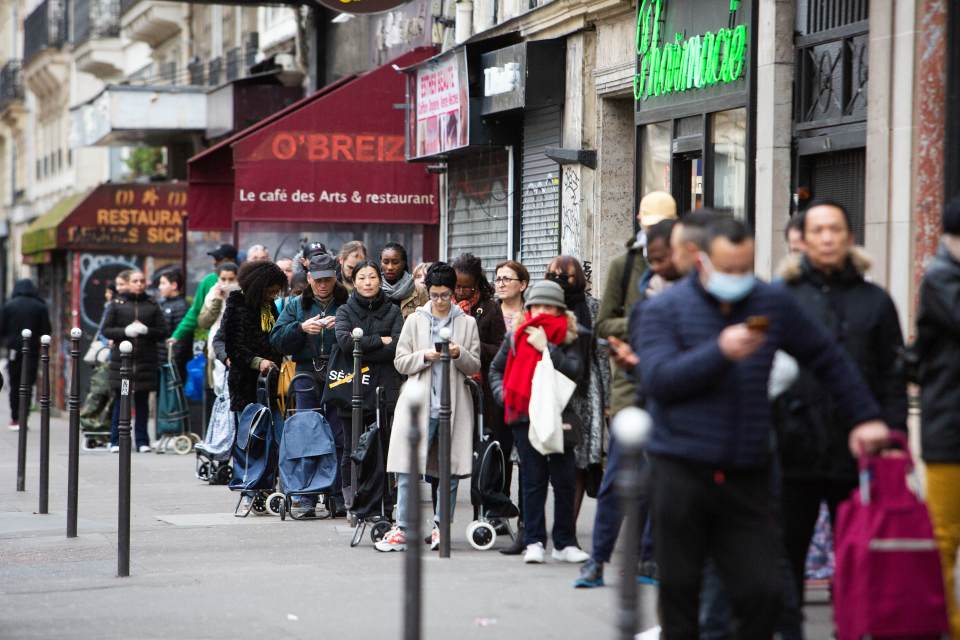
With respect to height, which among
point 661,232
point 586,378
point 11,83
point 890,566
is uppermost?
point 11,83

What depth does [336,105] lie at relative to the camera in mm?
19156

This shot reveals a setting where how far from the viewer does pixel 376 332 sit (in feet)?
36.6

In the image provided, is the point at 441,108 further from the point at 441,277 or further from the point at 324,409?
the point at 441,277

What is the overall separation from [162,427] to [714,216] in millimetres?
13715

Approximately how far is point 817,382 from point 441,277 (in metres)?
4.16

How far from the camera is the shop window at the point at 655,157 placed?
14055 mm

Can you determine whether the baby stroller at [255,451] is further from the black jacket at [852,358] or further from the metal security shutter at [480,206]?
the black jacket at [852,358]

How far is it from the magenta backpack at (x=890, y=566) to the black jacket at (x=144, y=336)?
13256 mm

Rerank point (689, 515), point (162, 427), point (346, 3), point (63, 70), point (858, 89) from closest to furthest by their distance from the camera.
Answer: point (689, 515) < point (858, 89) < point (346, 3) < point (162, 427) < point (63, 70)

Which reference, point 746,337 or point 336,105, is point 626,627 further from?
point 336,105

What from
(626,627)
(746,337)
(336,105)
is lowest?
(626,627)

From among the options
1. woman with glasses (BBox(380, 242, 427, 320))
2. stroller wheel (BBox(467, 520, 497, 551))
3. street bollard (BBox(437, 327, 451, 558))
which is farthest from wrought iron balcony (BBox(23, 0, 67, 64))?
street bollard (BBox(437, 327, 451, 558))

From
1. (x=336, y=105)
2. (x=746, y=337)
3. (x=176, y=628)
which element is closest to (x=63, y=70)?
(x=336, y=105)

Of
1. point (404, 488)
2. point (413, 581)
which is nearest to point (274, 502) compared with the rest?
point (404, 488)
